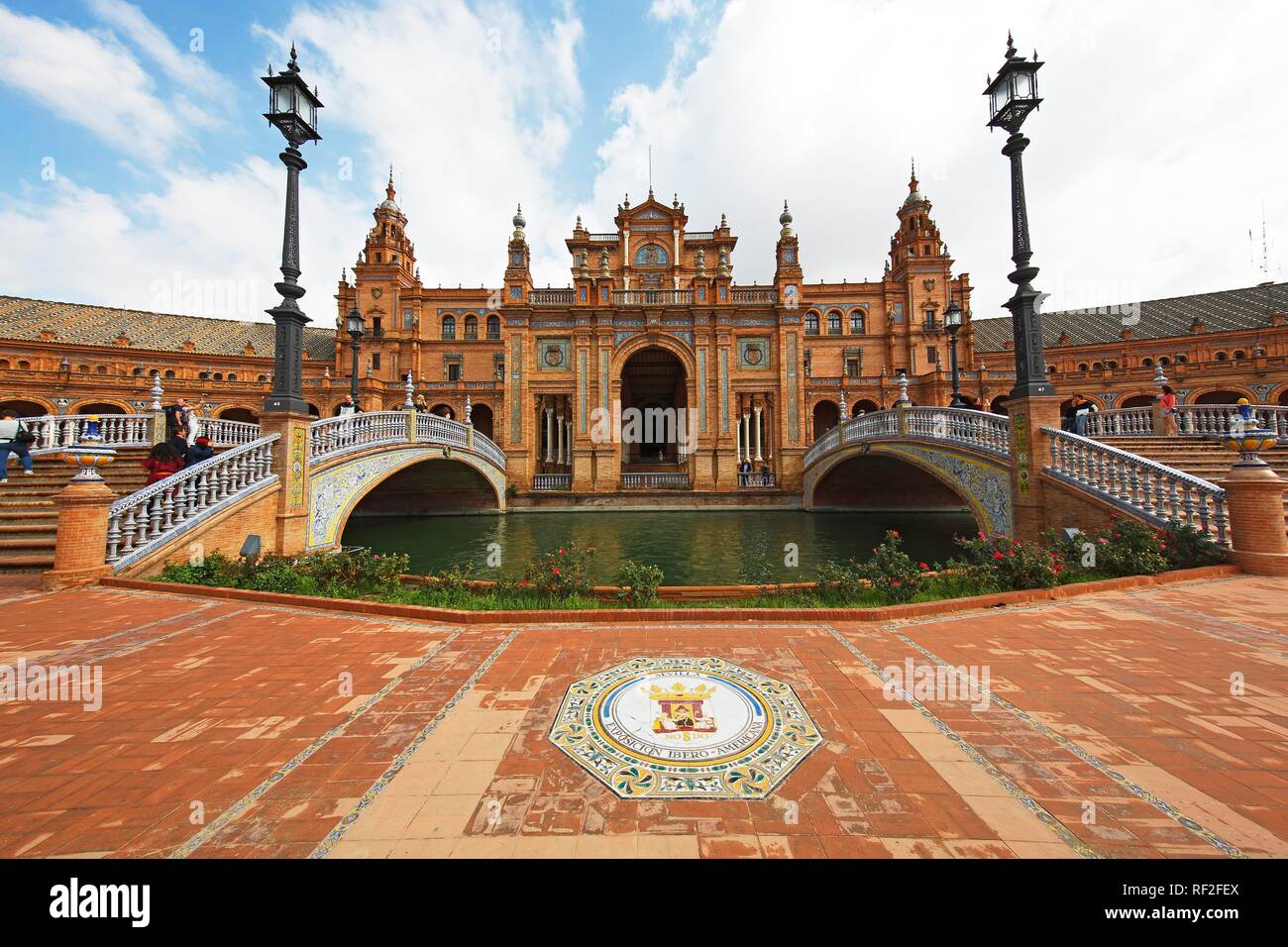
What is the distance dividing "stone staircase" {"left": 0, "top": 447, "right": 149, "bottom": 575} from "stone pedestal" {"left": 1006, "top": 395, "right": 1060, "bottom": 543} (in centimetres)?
1676

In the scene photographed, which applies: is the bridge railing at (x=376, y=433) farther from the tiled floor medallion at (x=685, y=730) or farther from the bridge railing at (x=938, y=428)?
the bridge railing at (x=938, y=428)

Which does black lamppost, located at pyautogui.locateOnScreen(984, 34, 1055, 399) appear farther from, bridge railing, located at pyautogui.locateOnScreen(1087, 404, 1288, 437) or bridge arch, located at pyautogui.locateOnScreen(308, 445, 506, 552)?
bridge arch, located at pyautogui.locateOnScreen(308, 445, 506, 552)

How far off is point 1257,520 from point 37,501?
62.8 ft

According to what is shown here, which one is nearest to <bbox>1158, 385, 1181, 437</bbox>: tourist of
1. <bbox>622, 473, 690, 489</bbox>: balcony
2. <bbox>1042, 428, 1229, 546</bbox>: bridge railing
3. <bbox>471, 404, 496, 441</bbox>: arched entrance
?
<bbox>1042, 428, 1229, 546</bbox>: bridge railing

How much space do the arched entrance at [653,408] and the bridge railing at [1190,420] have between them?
15668 millimetres

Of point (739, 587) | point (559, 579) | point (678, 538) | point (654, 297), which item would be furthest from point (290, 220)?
point (654, 297)

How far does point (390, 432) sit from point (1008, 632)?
14.4m

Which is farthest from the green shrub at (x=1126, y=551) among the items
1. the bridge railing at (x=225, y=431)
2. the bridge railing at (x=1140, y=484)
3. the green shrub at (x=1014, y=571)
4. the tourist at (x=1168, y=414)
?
the bridge railing at (x=225, y=431)

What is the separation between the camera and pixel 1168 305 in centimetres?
3791

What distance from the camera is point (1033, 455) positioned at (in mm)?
9258

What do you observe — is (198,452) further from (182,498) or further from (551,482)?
(551,482)

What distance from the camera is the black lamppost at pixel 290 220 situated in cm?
824
